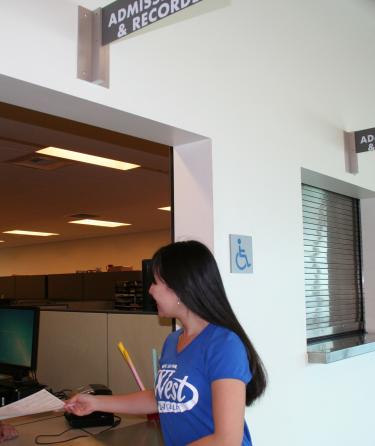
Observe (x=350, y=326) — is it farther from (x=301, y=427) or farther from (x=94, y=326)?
(x=94, y=326)

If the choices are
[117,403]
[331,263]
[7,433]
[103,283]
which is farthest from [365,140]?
[103,283]

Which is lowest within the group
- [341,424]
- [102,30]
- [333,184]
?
[341,424]

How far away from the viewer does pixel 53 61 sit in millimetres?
1525

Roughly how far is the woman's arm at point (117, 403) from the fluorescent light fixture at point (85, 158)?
2.74 meters

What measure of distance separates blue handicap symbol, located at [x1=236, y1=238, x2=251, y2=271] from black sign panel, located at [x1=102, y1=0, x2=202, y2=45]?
915 mm

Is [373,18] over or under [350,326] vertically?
over

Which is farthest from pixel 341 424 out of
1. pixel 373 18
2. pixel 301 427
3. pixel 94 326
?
pixel 373 18

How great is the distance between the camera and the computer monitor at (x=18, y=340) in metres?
2.80

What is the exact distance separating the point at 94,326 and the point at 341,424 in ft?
4.49

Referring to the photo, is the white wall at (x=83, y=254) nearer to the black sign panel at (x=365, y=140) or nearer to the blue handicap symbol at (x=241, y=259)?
the black sign panel at (x=365, y=140)

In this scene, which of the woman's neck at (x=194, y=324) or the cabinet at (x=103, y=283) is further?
the cabinet at (x=103, y=283)

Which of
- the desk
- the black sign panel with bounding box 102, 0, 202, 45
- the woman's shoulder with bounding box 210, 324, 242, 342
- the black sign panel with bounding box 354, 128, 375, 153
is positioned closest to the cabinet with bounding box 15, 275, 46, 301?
the desk

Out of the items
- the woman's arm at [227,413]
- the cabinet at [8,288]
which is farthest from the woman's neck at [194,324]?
the cabinet at [8,288]

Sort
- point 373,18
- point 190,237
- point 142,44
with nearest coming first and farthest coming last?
point 142,44 → point 190,237 → point 373,18
